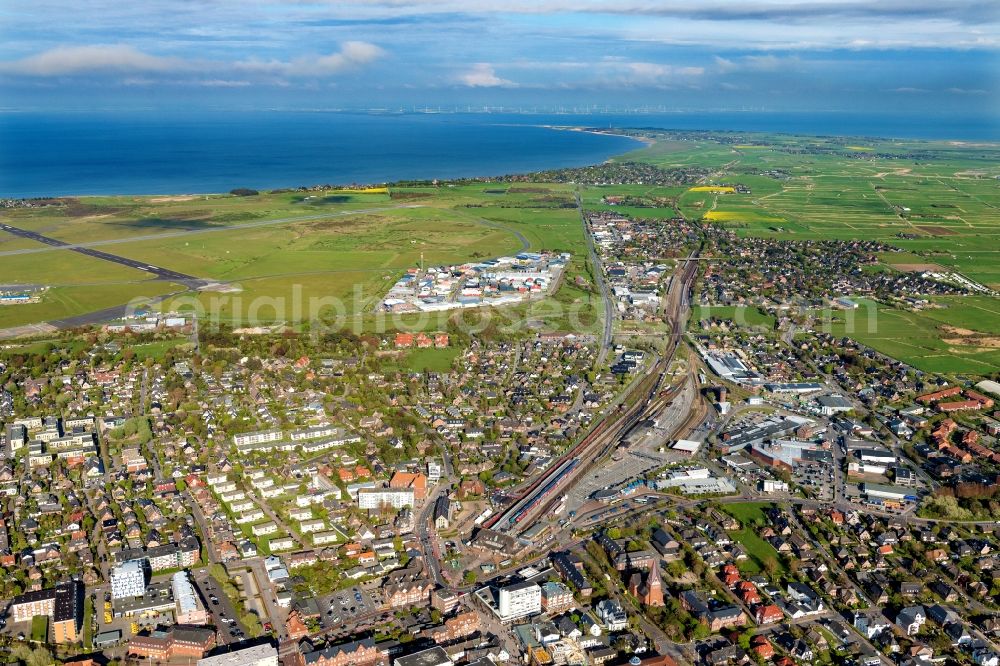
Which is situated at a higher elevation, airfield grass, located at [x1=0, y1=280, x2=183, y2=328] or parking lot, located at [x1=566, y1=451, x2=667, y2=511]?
airfield grass, located at [x1=0, y1=280, x2=183, y2=328]

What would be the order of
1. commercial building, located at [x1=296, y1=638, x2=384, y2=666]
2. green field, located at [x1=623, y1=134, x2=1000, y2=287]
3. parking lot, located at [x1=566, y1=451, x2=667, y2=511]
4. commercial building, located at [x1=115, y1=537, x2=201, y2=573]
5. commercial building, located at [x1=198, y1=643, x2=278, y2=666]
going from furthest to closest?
green field, located at [x1=623, y1=134, x2=1000, y2=287], parking lot, located at [x1=566, y1=451, x2=667, y2=511], commercial building, located at [x1=115, y1=537, x2=201, y2=573], commercial building, located at [x1=296, y1=638, x2=384, y2=666], commercial building, located at [x1=198, y1=643, x2=278, y2=666]

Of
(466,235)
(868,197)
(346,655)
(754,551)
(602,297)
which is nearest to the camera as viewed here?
(346,655)

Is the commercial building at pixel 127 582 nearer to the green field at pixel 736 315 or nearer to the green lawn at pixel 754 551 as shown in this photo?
the green lawn at pixel 754 551

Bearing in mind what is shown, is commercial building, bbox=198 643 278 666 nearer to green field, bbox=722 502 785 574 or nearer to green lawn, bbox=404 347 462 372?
green field, bbox=722 502 785 574

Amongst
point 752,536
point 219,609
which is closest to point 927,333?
point 752,536

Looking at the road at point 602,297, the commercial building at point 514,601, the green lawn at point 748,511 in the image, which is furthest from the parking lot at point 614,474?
the road at point 602,297

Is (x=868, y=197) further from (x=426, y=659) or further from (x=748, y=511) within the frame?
(x=426, y=659)

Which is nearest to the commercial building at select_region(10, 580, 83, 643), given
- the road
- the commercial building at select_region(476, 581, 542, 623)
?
the commercial building at select_region(476, 581, 542, 623)

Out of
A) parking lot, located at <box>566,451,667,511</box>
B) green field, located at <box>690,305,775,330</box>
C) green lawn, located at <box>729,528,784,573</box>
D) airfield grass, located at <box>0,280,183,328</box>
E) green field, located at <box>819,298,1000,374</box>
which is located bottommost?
green lawn, located at <box>729,528,784,573</box>

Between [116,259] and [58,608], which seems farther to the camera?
[116,259]

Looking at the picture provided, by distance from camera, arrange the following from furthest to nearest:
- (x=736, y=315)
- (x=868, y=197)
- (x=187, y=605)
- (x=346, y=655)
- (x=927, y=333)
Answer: (x=868, y=197)
(x=736, y=315)
(x=927, y=333)
(x=187, y=605)
(x=346, y=655)

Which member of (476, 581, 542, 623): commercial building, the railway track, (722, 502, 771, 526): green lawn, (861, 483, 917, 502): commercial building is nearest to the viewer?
(476, 581, 542, 623): commercial building

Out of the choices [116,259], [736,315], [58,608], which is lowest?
[58,608]
